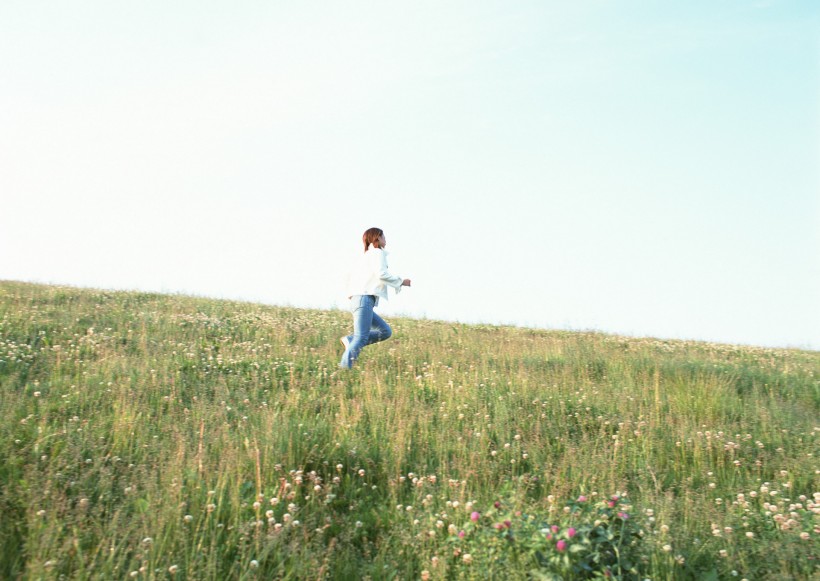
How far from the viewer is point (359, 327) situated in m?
10.0

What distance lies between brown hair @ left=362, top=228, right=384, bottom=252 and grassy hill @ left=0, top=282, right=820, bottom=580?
6.38ft

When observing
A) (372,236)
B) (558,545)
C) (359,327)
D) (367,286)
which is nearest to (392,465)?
(558,545)

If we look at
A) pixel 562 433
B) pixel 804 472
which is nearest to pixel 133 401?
pixel 562 433

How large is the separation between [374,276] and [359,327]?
84 centimetres

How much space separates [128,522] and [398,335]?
994 cm

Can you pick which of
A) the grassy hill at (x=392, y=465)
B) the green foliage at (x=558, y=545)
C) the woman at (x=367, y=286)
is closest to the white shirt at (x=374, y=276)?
the woman at (x=367, y=286)

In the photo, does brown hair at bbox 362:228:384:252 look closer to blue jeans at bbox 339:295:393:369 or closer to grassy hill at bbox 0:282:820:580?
blue jeans at bbox 339:295:393:369

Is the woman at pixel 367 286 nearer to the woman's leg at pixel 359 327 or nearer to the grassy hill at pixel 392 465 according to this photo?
the woman's leg at pixel 359 327

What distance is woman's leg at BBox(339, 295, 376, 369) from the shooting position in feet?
32.7

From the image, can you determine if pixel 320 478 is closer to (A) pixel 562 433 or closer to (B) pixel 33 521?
(B) pixel 33 521

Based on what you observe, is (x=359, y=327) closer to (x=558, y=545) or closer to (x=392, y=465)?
(x=392, y=465)

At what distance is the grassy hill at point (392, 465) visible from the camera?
4.25 meters

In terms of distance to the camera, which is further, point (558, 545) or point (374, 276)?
point (374, 276)

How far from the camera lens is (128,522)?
463 cm
